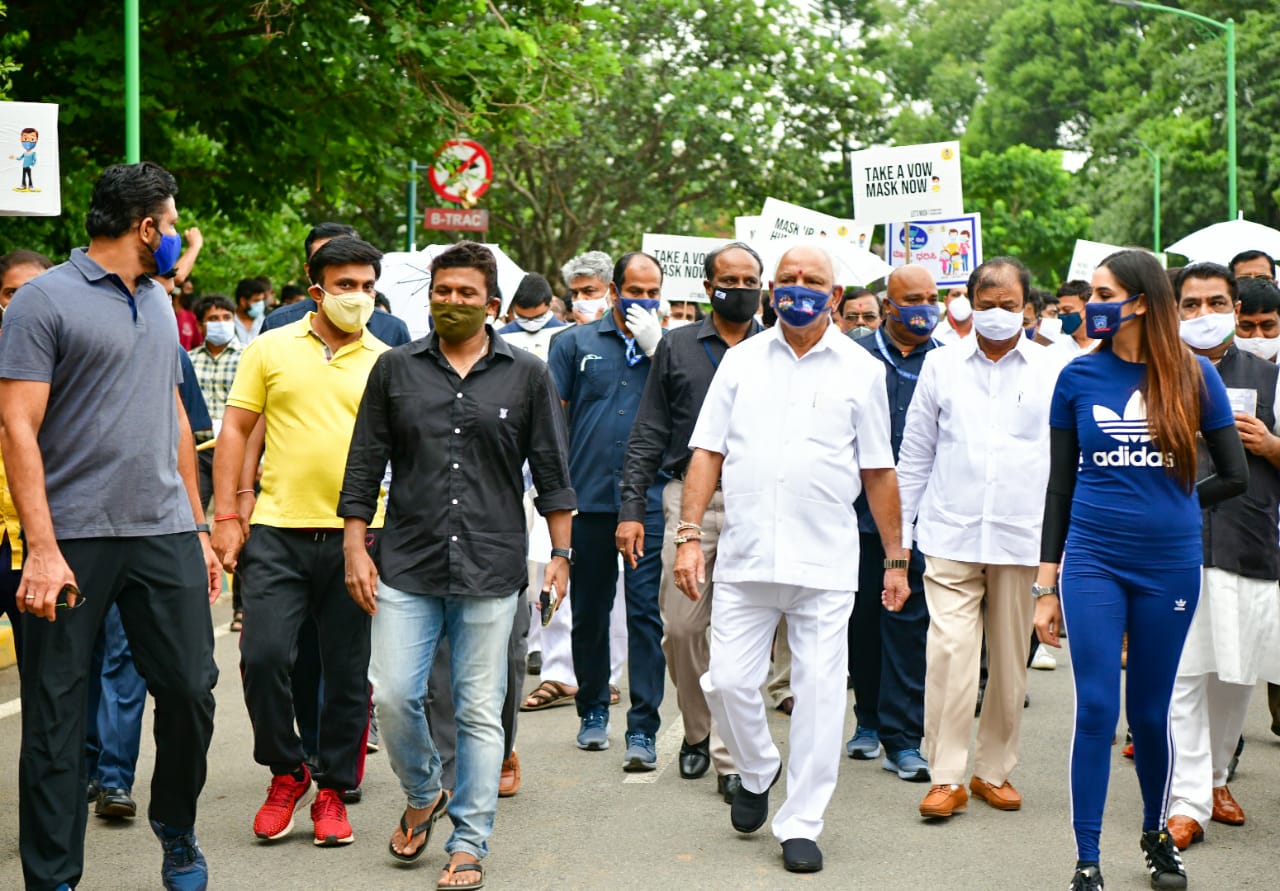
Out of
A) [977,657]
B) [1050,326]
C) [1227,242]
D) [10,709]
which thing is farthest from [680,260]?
[977,657]

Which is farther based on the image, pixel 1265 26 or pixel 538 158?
pixel 1265 26

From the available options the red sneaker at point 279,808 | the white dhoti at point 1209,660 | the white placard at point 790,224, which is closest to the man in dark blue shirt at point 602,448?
the red sneaker at point 279,808

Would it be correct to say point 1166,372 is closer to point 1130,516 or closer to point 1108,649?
point 1130,516

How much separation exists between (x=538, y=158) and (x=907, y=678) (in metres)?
26.7

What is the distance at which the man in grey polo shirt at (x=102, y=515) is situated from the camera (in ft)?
16.4

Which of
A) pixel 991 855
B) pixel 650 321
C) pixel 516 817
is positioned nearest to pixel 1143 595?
pixel 991 855

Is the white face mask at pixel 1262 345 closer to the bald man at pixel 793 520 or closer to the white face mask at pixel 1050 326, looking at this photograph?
the bald man at pixel 793 520

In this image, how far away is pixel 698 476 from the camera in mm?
6449

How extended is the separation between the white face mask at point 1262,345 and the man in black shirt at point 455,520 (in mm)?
2901

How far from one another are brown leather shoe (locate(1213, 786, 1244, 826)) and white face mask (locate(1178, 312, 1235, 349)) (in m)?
1.73

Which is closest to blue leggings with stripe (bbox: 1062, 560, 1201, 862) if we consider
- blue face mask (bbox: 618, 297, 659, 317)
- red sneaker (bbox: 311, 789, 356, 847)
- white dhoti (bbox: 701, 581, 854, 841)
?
white dhoti (bbox: 701, 581, 854, 841)

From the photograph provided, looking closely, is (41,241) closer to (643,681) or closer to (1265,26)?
(643,681)

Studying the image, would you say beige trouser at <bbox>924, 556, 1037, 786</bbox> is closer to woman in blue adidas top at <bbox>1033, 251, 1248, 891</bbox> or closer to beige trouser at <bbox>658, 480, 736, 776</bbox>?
beige trouser at <bbox>658, 480, 736, 776</bbox>

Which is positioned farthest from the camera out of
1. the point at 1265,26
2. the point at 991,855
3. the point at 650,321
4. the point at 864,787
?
the point at 1265,26
